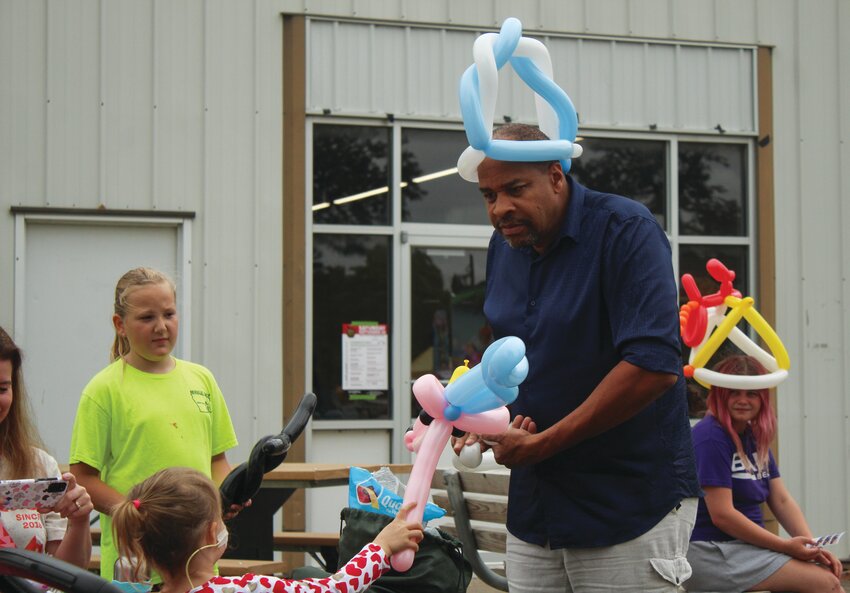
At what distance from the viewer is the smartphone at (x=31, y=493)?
2.61m

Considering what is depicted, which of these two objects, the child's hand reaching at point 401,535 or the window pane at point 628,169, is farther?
the window pane at point 628,169

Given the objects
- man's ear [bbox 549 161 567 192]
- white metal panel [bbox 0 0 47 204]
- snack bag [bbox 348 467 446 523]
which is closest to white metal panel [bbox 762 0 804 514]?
white metal panel [bbox 0 0 47 204]

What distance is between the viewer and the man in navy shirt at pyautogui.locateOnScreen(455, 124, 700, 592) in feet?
9.41

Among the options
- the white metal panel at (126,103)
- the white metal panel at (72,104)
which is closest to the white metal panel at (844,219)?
the white metal panel at (126,103)

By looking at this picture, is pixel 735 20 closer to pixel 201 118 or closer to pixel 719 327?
pixel 201 118

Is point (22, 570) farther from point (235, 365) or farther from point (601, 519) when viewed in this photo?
point (235, 365)

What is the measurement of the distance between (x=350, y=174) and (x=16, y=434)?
5213mm

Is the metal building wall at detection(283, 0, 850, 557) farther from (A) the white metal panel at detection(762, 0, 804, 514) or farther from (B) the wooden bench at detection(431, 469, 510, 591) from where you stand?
(B) the wooden bench at detection(431, 469, 510, 591)

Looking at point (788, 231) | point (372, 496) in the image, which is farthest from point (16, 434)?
point (788, 231)

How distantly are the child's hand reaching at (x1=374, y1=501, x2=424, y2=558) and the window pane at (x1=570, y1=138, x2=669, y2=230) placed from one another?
618 cm

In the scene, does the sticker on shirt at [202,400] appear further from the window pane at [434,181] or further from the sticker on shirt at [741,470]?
the window pane at [434,181]

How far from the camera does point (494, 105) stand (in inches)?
122

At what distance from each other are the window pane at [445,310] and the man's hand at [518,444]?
18.2 ft

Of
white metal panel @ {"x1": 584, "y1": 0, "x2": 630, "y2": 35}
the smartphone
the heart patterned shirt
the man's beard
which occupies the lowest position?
the heart patterned shirt
